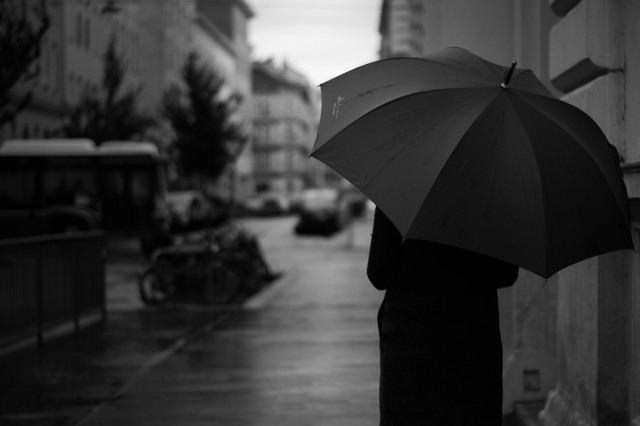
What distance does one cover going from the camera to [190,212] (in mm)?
43719

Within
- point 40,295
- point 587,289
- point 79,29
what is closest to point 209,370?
point 40,295

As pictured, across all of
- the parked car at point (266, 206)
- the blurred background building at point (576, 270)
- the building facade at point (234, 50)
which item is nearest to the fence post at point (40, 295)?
the blurred background building at point (576, 270)

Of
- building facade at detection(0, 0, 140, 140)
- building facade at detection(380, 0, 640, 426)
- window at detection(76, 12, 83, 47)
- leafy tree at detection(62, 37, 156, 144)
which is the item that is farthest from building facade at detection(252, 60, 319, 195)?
building facade at detection(380, 0, 640, 426)

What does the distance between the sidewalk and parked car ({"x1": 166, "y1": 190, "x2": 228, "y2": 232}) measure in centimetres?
2678

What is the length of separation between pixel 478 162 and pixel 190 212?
Result: 4004 cm

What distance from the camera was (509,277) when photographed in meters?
4.30

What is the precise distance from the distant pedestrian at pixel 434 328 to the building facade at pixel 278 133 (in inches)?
5220

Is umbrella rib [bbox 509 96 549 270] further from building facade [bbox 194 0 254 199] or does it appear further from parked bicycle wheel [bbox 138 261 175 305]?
building facade [bbox 194 0 254 199]

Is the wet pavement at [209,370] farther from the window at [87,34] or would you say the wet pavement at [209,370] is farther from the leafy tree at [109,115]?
the window at [87,34]

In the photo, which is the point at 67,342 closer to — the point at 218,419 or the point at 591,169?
the point at 218,419

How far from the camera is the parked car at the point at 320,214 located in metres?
47.5

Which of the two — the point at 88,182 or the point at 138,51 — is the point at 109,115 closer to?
the point at 88,182

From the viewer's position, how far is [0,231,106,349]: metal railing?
35.5ft

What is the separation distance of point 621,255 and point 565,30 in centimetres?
143
